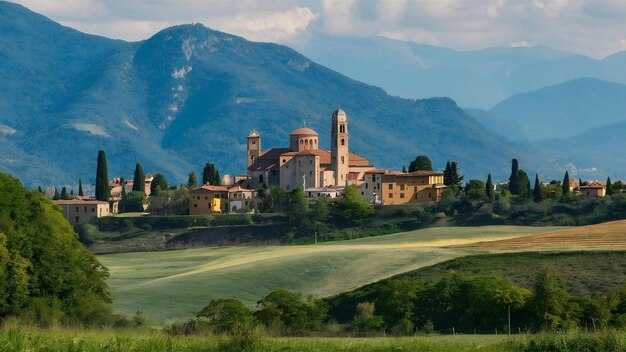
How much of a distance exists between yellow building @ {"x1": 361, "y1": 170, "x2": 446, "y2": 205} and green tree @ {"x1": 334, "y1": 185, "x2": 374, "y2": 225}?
8.93 metres

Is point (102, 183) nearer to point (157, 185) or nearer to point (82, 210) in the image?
point (157, 185)

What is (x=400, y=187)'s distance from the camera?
15225 cm

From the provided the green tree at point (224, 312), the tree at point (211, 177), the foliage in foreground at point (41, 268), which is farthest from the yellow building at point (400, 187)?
the green tree at point (224, 312)

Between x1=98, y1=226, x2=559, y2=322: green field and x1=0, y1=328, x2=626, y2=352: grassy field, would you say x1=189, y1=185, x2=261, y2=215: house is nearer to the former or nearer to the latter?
x1=98, y1=226, x2=559, y2=322: green field

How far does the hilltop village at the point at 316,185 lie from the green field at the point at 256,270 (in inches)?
1193

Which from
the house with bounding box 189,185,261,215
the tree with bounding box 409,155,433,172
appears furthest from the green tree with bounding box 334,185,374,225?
the tree with bounding box 409,155,433,172

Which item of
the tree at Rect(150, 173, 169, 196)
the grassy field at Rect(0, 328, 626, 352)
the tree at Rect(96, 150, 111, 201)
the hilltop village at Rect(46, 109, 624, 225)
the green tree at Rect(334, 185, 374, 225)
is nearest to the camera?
the grassy field at Rect(0, 328, 626, 352)

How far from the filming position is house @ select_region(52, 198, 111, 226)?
15350cm

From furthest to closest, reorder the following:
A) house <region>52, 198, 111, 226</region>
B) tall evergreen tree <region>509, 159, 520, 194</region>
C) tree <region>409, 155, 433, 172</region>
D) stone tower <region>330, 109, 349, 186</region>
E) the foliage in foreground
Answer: tree <region>409, 155, 433, 172</region> < stone tower <region>330, 109, 349, 186</region> < tall evergreen tree <region>509, 159, 520, 194</region> < house <region>52, 198, 111, 226</region> < the foliage in foreground

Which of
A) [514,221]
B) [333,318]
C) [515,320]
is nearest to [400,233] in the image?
[514,221]

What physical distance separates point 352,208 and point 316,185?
16.8 m

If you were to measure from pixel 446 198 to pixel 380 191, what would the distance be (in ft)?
46.8

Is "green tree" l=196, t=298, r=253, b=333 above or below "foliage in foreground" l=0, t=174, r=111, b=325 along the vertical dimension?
below

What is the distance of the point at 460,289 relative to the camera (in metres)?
59.1
